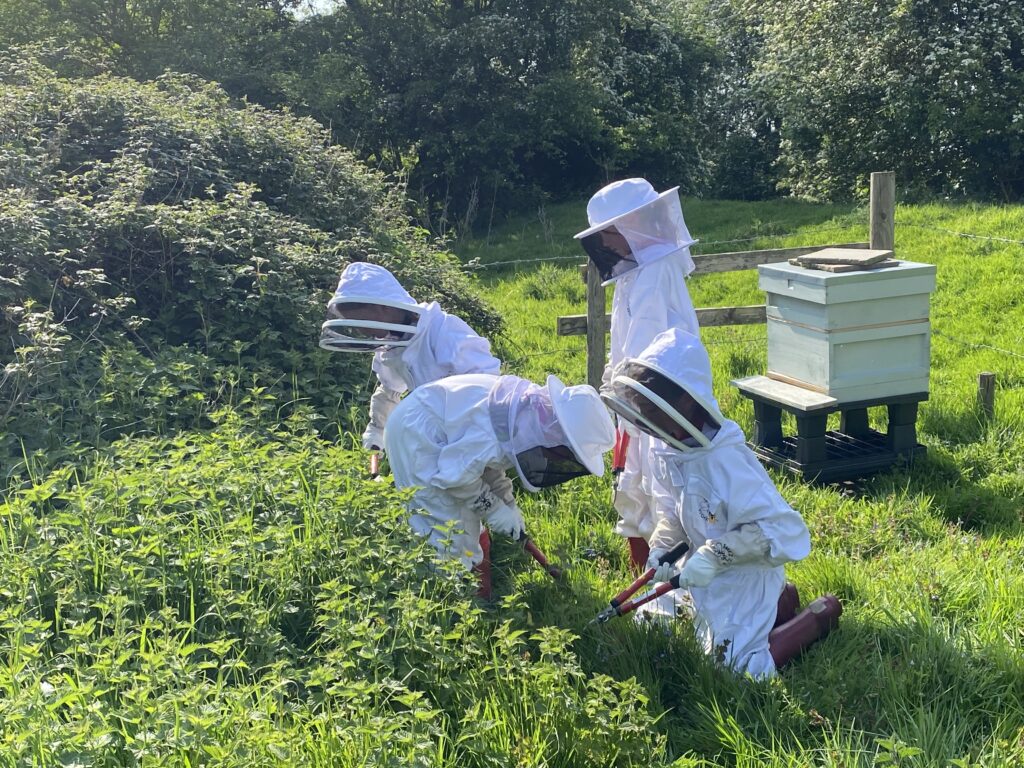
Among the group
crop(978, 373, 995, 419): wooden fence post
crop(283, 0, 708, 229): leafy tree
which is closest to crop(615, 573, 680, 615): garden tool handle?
crop(978, 373, 995, 419): wooden fence post

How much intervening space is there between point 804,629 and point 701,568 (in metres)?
0.57

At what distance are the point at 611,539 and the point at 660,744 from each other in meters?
2.22

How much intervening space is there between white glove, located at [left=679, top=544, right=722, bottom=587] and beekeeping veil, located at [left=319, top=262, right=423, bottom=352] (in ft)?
6.56

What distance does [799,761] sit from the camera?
297cm

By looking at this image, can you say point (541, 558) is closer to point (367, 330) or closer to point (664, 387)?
point (664, 387)

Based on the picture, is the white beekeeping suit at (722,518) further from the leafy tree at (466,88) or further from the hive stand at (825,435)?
the leafy tree at (466,88)

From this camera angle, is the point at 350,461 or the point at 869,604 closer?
the point at 869,604

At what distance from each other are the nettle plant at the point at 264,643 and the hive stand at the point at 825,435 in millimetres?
2583

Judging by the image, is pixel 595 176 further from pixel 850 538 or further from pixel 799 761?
pixel 799 761

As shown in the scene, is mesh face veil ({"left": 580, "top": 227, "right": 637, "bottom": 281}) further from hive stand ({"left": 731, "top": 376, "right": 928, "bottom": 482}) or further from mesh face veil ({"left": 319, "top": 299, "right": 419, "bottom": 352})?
hive stand ({"left": 731, "top": 376, "right": 928, "bottom": 482})

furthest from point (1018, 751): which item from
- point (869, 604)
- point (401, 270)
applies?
point (401, 270)

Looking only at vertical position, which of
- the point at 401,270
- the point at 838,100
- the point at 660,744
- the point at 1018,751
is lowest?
the point at 1018,751

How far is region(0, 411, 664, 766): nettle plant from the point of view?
8.67 ft

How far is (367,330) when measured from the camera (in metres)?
4.92
